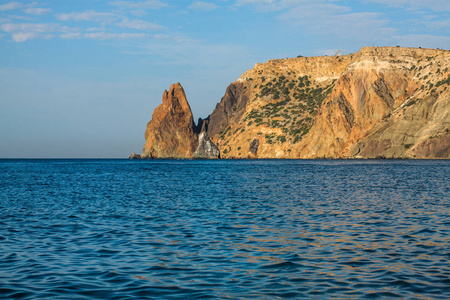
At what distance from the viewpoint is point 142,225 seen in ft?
75.7

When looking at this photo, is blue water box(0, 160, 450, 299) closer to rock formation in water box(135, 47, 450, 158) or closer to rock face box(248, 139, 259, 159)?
rock formation in water box(135, 47, 450, 158)

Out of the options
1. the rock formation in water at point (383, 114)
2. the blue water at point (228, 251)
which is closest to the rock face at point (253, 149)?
the rock formation in water at point (383, 114)

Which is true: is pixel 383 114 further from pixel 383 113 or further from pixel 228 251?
pixel 228 251

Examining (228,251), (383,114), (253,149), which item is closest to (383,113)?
(383,114)

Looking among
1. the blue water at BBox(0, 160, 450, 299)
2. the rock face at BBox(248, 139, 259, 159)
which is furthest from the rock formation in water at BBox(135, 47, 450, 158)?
the blue water at BBox(0, 160, 450, 299)

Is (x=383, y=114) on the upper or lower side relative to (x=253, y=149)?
upper

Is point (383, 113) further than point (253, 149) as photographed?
No

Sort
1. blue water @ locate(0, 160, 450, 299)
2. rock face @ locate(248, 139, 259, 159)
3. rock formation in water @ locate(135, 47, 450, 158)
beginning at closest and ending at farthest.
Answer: blue water @ locate(0, 160, 450, 299) → rock formation in water @ locate(135, 47, 450, 158) → rock face @ locate(248, 139, 259, 159)

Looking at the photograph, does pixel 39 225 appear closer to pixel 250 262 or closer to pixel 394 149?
pixel 250 262

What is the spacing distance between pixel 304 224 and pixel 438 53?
6666 inches

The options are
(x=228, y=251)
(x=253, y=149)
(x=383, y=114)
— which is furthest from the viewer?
(x=253, y=149)

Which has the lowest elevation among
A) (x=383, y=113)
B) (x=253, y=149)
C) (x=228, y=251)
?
(x=228, y=251)

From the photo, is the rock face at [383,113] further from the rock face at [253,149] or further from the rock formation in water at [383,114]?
the rock face at [253,149]

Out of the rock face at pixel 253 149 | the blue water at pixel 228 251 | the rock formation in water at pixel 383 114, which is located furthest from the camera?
the rock face at pixel 253 149
